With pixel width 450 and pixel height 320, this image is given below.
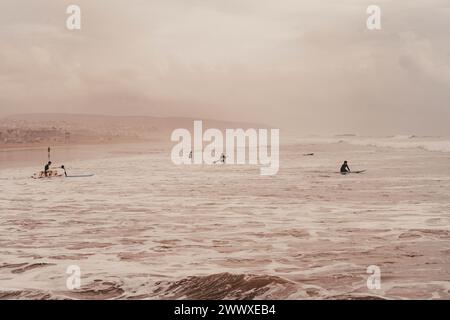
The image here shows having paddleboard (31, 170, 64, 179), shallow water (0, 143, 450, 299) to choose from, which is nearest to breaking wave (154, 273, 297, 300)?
shallow water (0, 143, 450, 299)

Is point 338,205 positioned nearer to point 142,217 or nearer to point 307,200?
point 307,200

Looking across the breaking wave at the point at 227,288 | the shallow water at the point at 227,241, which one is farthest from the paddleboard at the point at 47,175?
the breaking wave at the point at 227,288

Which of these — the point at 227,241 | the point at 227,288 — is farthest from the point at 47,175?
the point at 227,288

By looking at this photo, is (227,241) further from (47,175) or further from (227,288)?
(47,175)

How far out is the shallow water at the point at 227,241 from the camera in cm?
756

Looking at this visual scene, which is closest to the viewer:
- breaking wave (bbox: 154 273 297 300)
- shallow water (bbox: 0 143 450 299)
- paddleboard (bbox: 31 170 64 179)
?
breaking wave (bbox: 154 273 297 300)

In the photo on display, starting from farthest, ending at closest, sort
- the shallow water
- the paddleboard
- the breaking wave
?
the paddleboard
the shallow water
the breaking wave

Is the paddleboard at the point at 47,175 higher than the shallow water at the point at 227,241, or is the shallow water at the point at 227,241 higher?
the paddleboard at the point at 47,175

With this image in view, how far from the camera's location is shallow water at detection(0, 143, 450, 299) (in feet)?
24.8

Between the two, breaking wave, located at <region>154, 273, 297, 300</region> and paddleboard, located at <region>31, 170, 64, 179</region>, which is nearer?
breaking wave, located at <region>154, 273, 297, 300</region>

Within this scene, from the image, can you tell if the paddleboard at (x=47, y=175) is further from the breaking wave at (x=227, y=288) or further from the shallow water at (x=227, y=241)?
the breaking wave at (x=227, y=288)

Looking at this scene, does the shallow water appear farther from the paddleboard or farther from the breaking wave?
the paddleboard

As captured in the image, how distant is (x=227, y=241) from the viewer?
1055cm
